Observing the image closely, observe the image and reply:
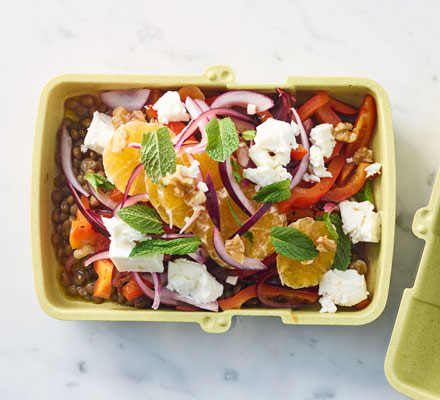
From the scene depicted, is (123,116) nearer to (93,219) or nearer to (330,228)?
(93,219)

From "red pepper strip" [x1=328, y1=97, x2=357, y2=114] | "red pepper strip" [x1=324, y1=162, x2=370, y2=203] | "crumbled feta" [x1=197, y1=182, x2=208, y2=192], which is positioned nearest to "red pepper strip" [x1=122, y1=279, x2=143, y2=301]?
A: "crumbled feta" [x1=197, y1=182, x2=208, y2=192]

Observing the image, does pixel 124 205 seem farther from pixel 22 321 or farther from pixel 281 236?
pixel 22 321

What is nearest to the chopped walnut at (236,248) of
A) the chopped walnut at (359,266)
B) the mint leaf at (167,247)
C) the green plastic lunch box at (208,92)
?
the mint leaf at (167,247)

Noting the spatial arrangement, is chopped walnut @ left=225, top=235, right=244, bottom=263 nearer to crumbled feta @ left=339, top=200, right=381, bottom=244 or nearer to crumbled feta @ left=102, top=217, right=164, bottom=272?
crumbled feta @ left=102, top=217, right=164, bottom=272

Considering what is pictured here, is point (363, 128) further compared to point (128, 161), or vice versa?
point (363, 128)

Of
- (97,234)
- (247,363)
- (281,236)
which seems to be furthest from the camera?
(247,363)

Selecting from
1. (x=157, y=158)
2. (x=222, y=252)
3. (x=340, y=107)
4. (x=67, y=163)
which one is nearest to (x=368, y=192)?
(x=340, y=107)

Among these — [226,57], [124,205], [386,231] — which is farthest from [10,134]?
[386,231]
